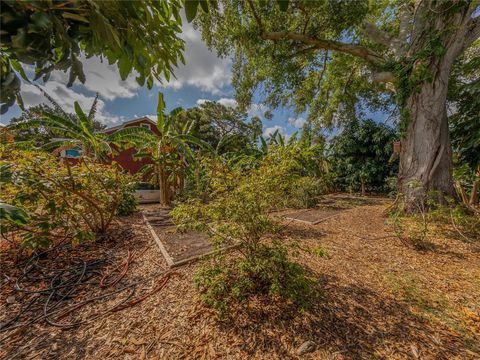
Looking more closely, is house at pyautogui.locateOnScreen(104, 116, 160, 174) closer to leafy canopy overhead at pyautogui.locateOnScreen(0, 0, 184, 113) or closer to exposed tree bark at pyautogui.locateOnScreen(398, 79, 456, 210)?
leafy canopy overhead at pyautogui.locateOnScreen(0, 0, 184, 113)

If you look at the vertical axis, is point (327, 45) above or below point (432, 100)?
above

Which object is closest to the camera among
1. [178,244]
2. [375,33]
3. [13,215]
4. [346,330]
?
[13,215]

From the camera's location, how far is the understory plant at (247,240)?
81.2 inches

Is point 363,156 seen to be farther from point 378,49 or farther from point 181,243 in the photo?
point 181,243

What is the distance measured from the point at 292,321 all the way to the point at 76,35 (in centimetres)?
300

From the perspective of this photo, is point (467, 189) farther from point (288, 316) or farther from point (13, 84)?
point (13, 84)

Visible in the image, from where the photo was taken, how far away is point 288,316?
2045 millimetres

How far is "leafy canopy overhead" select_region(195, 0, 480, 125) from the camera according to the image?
5.75m

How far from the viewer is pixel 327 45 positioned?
22.9 feet

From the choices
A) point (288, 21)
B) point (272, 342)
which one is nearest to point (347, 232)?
point (272, 342)

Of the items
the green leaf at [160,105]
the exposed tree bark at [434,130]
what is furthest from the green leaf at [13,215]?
the exposed tree bark at [434,130]

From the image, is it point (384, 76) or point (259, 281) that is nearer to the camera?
point (259, 281)

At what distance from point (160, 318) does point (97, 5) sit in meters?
2.74

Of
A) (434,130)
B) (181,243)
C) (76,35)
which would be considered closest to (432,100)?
(434,130)
